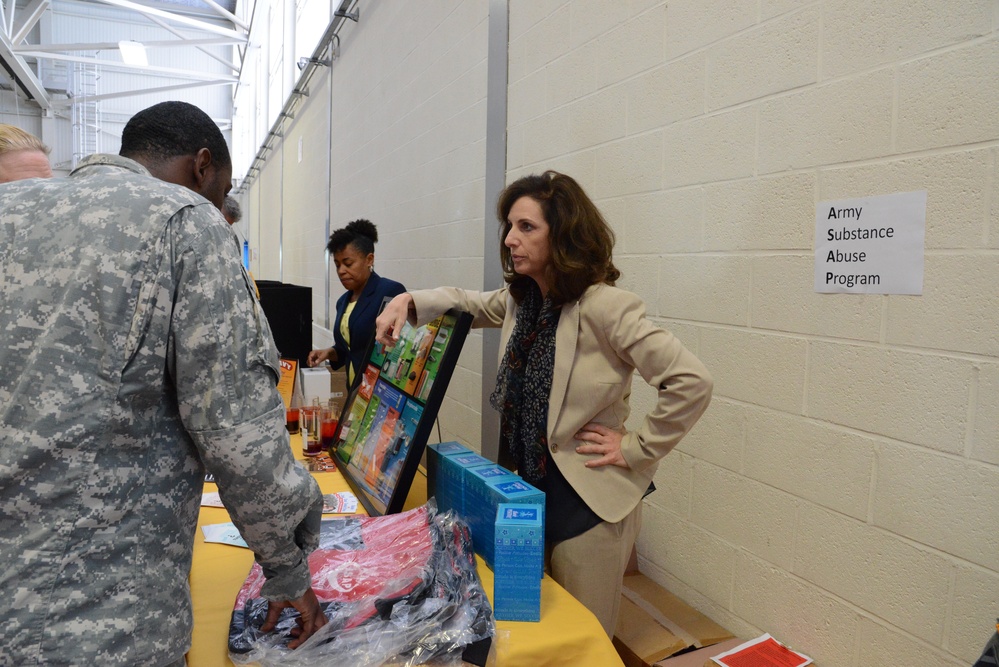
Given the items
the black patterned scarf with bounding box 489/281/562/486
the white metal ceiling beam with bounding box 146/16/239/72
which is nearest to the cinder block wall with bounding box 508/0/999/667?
the black patterned scarf with bounding box 489/281/562/486

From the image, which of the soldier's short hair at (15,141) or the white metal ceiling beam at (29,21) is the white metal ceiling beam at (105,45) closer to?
the white metal ceiling beam at (29,21)

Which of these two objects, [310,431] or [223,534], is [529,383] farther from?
[310,431]

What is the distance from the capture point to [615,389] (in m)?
1.50

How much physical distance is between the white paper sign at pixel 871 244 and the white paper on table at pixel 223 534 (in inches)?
57.0

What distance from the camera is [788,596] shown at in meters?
1.58

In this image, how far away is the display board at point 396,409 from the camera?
1504 mm

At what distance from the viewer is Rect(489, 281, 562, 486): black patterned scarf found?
1.54 m

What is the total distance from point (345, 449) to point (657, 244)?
1131mm

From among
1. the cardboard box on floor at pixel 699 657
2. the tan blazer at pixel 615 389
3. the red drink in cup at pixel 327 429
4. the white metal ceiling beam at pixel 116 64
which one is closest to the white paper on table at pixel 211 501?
the red drink in cup at pixel 327 429

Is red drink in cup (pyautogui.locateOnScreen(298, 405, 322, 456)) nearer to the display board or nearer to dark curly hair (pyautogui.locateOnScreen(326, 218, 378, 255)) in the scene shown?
the display board

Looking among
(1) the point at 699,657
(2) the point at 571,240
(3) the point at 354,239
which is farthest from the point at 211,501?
(3) the point at 354,239

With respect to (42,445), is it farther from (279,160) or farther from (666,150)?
(279,160)

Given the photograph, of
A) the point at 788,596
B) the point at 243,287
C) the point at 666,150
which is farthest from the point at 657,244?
the point at 243,287

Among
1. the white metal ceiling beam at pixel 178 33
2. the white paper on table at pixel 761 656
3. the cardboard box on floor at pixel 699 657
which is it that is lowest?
the cardboard box on floor at pixel 699 657
